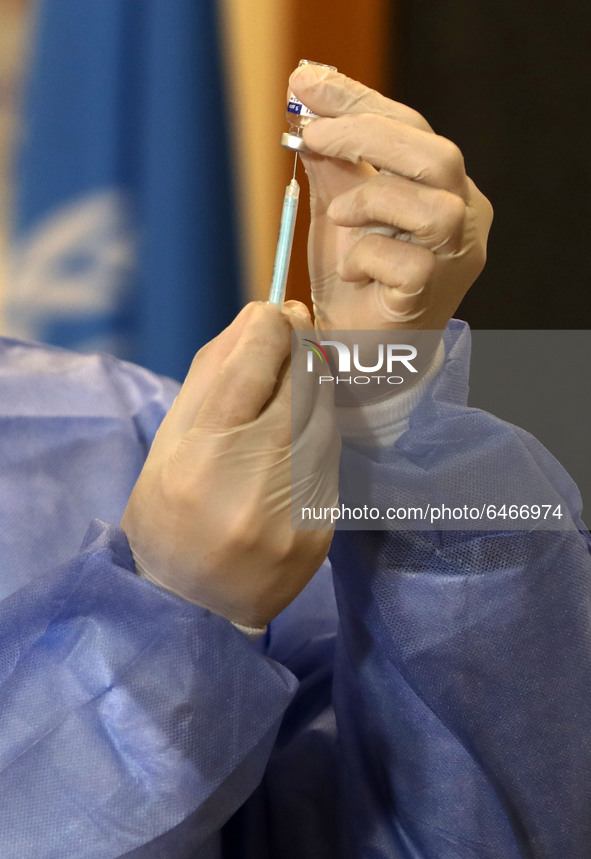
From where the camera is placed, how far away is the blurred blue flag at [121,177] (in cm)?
139

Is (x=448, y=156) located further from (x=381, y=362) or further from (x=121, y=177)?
(x=121, y=177)

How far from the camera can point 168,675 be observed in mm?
522

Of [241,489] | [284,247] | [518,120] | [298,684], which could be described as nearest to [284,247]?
[284,247]

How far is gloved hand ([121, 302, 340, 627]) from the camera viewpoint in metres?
0.56

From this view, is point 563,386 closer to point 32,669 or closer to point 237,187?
point 237,187

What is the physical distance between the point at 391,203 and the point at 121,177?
100cm

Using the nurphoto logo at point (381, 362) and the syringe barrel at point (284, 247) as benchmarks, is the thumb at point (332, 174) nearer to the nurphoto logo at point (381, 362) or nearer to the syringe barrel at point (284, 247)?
the syringe barrel at point (284, 247)

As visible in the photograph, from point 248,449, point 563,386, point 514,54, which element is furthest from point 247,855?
point 514,54

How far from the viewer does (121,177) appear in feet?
4.72

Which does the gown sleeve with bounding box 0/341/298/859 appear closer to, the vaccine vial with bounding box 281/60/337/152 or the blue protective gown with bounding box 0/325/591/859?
the blue protective gown with bounding box 0/325/591/859

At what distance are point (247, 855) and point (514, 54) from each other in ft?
4.23

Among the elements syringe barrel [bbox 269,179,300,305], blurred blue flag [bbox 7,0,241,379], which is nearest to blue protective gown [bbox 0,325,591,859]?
syringe barrel [bbox 269,179,300,305]

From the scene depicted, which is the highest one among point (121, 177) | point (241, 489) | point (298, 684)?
point (121, 177)

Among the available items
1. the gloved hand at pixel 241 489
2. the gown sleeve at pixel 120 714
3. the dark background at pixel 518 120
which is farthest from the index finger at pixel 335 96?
the dark background at pixel 518 120
